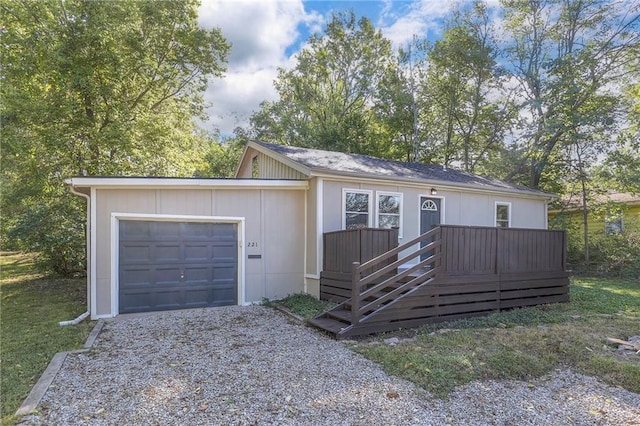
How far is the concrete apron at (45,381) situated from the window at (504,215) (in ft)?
34.7

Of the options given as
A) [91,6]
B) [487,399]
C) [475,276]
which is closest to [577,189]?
[475,276]

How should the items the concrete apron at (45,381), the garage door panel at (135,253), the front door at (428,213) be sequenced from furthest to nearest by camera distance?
the front door at (428,213), the garage door panel at (135,253), the concrete apron at (45,381)

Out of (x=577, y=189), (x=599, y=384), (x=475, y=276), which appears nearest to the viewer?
(x=599, y=384)

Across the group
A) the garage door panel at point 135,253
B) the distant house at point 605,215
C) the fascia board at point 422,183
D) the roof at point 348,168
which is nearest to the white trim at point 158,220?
the garage door panel at point 135,253

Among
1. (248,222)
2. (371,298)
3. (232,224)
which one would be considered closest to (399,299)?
(371,298)

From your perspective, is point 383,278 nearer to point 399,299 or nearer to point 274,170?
point 399,299

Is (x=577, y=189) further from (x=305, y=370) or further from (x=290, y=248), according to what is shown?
(x=305, y=370)

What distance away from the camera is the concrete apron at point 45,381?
3242mm

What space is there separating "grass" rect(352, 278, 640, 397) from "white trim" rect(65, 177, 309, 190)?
4135 mm

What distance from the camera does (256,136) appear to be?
24672 mm

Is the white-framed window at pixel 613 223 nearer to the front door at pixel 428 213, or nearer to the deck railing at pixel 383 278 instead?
the front door at pixel 428 213

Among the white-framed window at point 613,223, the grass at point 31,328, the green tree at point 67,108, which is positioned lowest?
the grass at point 31,328

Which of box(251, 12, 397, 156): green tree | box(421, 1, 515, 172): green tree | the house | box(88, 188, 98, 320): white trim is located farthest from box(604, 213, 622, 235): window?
box(88, 188, 98, 320): white trim

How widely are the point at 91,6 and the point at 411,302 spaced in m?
13.3
